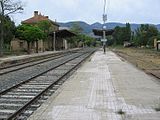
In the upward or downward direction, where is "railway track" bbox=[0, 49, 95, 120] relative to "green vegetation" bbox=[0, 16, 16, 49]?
downward

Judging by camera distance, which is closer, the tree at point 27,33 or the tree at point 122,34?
the tree at point 27,33

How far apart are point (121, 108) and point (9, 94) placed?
502 centimetres

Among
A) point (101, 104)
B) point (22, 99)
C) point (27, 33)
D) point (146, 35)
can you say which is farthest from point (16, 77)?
point (146, 35)

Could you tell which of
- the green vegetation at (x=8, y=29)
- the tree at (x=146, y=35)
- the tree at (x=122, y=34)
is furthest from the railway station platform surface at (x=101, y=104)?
the tree at (x=122, y=34)

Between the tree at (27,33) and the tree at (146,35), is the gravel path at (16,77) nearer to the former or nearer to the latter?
the tree at (27,33)

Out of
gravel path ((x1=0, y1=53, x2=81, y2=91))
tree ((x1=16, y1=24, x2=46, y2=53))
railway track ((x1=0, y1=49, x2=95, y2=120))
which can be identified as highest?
tree ((x1=16, y1=24, x2=46, y2=53))

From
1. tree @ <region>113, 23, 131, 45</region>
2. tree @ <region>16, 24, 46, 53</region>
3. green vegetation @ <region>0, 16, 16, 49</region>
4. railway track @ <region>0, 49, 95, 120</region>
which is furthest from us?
tree @ <region>113, 23, 131, 45</region>

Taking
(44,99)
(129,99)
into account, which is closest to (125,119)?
(129,99)

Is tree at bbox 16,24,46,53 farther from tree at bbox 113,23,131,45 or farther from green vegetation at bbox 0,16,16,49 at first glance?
tree at bbox 113,23,131,45

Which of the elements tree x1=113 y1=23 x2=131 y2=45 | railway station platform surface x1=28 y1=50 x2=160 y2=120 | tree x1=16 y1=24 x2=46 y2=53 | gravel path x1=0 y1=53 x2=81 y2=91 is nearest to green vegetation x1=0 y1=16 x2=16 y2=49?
tree x1=16 y1=24 x2=46 y2=53

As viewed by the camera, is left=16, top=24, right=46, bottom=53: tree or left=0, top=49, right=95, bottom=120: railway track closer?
left=0, top=49, right=95, bottom=120: railway track

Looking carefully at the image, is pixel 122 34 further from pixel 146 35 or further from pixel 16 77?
pixel 16 77

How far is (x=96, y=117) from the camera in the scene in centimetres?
1018

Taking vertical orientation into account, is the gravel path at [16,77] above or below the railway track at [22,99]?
below
